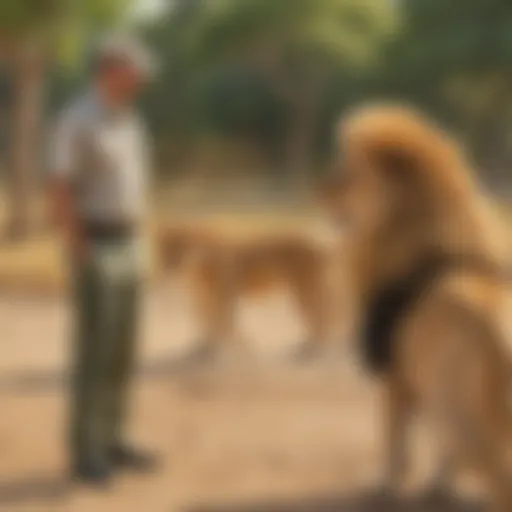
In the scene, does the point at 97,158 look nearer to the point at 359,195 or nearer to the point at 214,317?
the point at 359,195

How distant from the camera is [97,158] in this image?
10.4ft

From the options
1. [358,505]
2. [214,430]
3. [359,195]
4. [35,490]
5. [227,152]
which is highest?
[227,152]

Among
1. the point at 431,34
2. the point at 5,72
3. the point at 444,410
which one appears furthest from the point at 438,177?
the point at 431,34

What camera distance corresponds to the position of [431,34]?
1248 centimetres

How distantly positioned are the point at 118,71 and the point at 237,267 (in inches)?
83.7

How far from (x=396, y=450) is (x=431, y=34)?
9.90 meters

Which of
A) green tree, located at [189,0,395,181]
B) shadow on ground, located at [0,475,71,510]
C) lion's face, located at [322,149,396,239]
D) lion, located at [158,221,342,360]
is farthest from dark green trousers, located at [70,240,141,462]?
green tree, located at [189,0,395,181]

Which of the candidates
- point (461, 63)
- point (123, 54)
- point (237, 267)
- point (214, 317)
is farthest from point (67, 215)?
point (461, 63)

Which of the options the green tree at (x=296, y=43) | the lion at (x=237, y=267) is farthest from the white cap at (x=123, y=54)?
Result: the green tree at (x=296, y=43)

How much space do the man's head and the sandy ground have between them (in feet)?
4.07

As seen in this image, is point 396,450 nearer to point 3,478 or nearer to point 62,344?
point 3,478

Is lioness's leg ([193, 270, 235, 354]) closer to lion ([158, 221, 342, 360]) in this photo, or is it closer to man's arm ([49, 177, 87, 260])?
lion ([158, 221, 342, 360])

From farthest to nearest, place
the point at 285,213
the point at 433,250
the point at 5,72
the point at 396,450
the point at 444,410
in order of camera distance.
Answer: the point at 5,72, the point at 285,213, the point at 396,450, the point at 433,250, the point at 444,410

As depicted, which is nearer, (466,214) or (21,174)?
(466,214)
